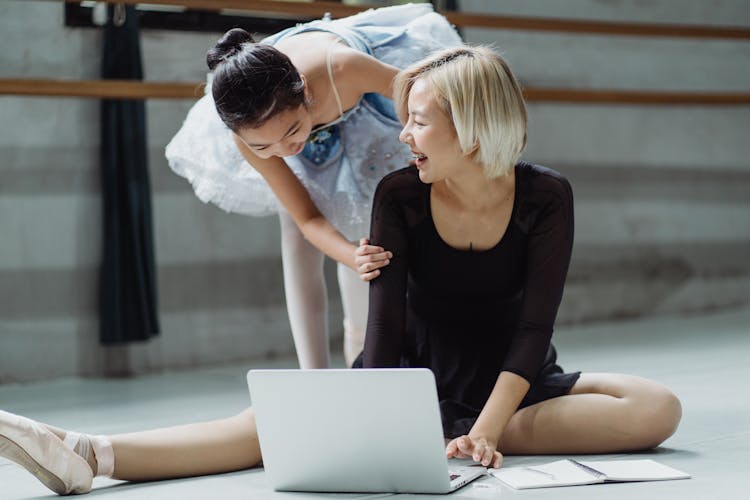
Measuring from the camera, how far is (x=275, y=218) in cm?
343

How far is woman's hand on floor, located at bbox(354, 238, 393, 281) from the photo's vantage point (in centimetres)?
170

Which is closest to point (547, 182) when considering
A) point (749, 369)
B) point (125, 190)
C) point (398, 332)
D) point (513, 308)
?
point (513, 308)

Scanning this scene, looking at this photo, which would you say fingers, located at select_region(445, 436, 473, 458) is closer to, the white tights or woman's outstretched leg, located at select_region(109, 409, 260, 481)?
woman's outstretched leg, located at select_region(109, 409, 260, 481)

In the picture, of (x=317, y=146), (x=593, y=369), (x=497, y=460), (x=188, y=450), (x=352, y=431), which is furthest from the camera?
(x=593, y=369)

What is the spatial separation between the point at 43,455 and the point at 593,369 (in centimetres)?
169

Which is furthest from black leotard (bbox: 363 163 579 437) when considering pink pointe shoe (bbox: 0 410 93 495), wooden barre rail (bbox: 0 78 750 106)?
wooden barre rail (bbox: 0 78 750 106)

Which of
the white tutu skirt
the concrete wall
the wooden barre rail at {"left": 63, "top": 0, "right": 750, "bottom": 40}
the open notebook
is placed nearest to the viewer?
the open notebook

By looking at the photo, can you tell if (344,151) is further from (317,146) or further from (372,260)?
(372,260)

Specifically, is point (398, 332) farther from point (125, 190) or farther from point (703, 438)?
point (125, 190)

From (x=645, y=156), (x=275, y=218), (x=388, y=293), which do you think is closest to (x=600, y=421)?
(x=388, y=293)

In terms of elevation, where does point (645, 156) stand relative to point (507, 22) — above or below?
below

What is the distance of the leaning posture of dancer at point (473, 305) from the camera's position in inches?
64.6

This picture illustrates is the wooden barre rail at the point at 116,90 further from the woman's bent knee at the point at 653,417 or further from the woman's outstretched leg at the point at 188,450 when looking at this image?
the woman's bent knee at the point at 653,417

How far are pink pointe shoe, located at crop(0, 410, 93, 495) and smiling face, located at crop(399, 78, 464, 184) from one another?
2.20ft
